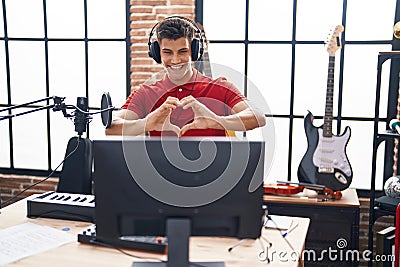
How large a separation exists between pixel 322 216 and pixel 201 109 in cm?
143

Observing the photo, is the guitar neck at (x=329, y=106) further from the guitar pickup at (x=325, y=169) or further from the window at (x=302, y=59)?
the window at (x=302, y=59)

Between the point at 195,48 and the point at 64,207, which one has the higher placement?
the point at 195,48

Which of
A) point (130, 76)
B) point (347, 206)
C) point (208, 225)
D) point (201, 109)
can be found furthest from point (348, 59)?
point (208, 225)

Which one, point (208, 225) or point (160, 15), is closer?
point (208, 225)

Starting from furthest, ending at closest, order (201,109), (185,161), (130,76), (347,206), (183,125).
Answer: (130,76) → (347,206) → (183,125) → (201,109) → (185,161)

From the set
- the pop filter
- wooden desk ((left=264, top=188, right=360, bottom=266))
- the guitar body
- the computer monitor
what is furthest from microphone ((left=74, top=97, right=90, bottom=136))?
the guitar body

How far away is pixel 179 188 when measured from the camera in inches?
56.6

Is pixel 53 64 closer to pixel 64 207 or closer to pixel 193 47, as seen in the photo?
pixel 193 47

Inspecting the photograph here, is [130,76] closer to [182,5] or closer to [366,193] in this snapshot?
[182,5]

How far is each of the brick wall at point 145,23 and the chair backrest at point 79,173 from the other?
984 millimetres

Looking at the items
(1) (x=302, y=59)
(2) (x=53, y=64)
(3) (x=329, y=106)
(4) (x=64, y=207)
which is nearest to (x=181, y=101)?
(4) (x=64, y=207)

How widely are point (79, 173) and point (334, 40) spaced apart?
176 cm

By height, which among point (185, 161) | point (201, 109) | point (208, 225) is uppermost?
point (201, 109)

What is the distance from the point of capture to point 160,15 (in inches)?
139
